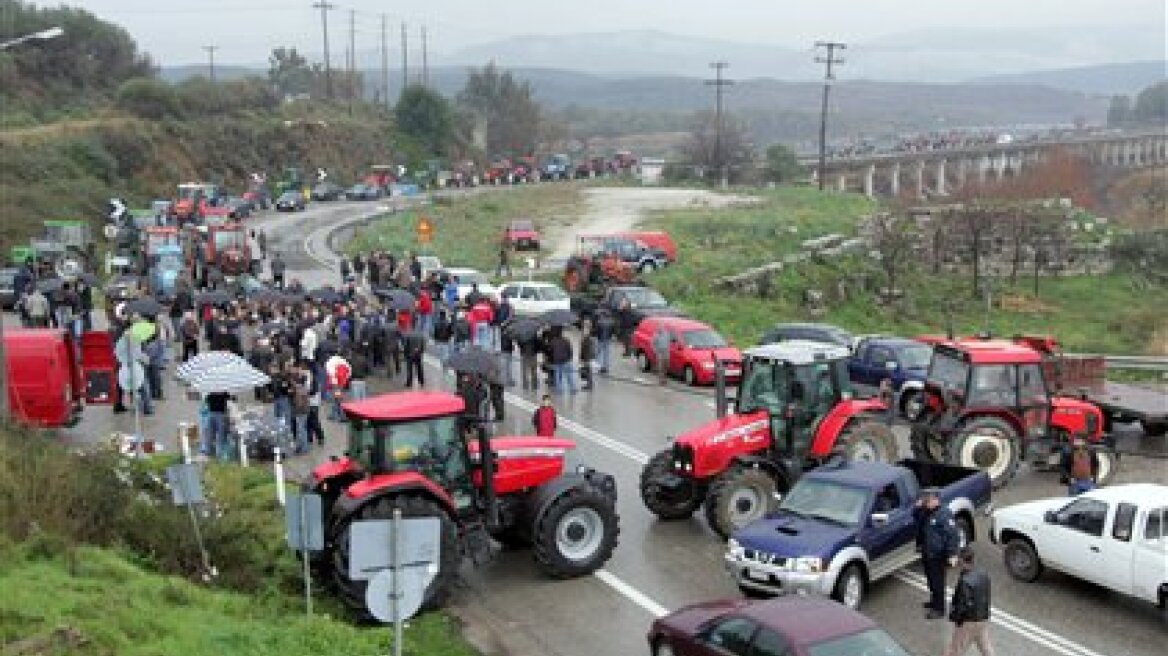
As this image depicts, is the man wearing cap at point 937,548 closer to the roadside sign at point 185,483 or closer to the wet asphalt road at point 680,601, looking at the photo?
the wet asphalt road at point 680,601

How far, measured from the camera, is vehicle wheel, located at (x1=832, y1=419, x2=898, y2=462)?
1652 cm

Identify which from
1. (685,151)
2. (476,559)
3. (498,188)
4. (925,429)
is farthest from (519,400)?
(685,151)

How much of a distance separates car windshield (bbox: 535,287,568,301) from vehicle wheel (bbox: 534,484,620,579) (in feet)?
61.5

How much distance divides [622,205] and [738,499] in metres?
52.8

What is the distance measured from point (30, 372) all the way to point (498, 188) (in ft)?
203

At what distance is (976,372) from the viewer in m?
18.8

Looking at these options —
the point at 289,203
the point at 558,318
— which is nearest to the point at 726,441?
the point at 558,318

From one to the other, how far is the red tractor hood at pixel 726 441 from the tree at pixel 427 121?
8668 centimetres

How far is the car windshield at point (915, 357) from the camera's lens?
25.0 metres

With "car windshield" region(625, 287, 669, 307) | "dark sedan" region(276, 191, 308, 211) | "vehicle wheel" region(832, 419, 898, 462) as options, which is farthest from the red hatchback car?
"dark sedan" region(276, 191, 308, 211)

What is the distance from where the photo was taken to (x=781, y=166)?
9362 centimetres

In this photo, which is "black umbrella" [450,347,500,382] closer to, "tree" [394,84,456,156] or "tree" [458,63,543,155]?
"tree" [394,84,456,156]

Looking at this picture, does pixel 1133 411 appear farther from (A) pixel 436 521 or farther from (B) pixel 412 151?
(B) pixel 412 151

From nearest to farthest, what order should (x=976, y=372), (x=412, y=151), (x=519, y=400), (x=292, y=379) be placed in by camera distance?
(x=976, y=372)
(x=292, y=379)
(x=519, y=400)
(x=412, y=151)
